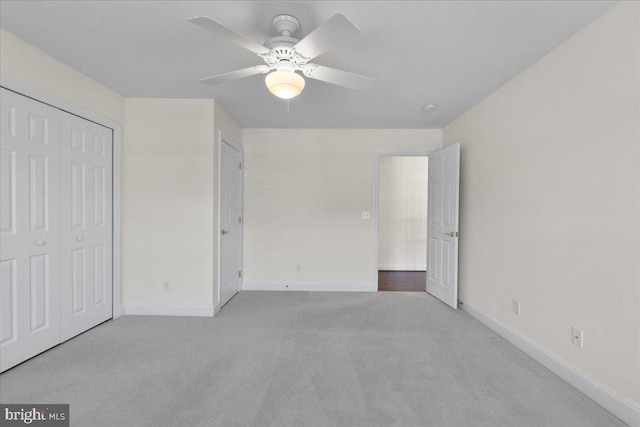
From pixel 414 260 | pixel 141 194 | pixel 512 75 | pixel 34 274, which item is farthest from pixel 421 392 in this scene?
pixel 414 260

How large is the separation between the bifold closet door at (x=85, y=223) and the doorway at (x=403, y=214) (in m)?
4.62

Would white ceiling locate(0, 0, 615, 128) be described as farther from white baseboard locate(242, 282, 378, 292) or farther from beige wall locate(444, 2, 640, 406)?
white baseboard locate(242, 282, 378, 292)

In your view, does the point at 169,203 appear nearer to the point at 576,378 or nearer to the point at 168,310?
the point at 168,310

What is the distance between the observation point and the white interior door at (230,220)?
3.71 metres

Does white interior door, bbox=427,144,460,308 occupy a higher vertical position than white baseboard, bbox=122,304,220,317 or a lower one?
higher

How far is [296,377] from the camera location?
2.16 meters

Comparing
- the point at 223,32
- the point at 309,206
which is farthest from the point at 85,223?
the point at 309,206

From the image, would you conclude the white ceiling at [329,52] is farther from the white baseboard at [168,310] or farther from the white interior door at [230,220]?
the white baseboard at [168,310]

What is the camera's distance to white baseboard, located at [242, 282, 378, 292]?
4480 millimetres

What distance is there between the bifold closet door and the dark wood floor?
360 centimetres

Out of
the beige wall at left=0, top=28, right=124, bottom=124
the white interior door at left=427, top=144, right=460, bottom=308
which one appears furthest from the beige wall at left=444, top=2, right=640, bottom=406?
the beige wall at left=0, top=28, right=124, bottom=124

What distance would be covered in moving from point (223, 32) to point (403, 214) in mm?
5242

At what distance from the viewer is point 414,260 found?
20.2 feet

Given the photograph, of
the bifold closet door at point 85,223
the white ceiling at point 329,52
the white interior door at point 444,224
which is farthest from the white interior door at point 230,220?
the white interior door at point 444,224
